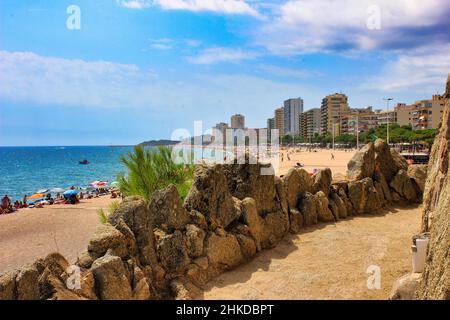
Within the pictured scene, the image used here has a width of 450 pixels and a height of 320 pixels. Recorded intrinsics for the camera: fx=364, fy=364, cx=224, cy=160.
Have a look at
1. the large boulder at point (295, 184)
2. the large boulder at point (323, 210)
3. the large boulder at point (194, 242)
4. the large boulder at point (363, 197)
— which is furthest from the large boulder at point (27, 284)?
the large boulder at point (363, 197)

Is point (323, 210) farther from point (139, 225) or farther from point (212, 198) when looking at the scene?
point (139, 225)

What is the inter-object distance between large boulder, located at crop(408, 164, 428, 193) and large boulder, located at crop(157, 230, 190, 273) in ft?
38.2

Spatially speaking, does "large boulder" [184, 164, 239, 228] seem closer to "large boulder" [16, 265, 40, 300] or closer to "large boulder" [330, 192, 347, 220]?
"large boulder" [16, 265, 40, 300]

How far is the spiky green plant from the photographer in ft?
38.9

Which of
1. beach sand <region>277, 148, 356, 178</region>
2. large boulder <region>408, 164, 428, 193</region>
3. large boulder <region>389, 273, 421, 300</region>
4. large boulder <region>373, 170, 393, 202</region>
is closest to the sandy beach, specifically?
large boulder <region>389, 273, 421, 300</region>

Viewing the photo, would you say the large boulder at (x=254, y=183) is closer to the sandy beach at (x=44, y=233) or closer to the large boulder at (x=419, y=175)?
the sandy beach at (x=44, y=233)

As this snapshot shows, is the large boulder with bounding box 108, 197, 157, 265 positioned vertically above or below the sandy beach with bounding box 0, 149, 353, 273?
above

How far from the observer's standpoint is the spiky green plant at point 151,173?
38.9 ft

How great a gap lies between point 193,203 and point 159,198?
973mm

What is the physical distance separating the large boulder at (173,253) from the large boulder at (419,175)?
459 inches

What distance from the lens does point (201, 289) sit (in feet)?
25.1

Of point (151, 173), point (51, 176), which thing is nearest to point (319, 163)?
point (151, 173)

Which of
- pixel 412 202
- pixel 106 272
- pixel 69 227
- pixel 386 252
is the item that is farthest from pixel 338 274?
pixel 69 227
